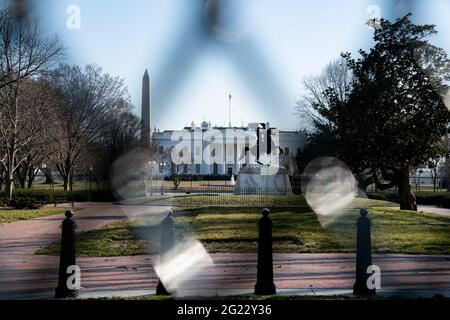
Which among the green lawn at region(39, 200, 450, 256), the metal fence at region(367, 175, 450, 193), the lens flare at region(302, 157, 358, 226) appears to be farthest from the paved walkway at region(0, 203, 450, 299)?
the metal fence at region(367, 175, 450, 193)

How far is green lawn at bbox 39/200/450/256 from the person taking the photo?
28.0ft

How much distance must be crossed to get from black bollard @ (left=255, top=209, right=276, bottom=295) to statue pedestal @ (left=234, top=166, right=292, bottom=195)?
2164cm

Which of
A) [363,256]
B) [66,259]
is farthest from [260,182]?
[66,259]

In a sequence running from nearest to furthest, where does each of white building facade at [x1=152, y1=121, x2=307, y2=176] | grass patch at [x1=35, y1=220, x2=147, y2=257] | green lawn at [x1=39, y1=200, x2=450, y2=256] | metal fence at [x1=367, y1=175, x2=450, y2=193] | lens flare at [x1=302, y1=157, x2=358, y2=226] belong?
white building facade at [x1=152, y1=121, x2=307, y2=176] → grass patch at [x1=35, y1=220, x2=147, y2=257] → green lawn at [x1=39, y1=200, x2=450, y2=256] → lens flare at [x1=302, y1=157, x2=358, y2=226] → metal fence at [x1=367, y1=175, x2=450, y2=193]

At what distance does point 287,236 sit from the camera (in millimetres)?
10156

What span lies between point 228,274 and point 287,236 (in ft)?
15.1

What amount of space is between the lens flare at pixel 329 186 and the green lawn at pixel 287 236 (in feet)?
18.3

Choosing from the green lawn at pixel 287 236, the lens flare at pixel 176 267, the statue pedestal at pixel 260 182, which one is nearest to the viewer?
the lens flare at pixel 176 267

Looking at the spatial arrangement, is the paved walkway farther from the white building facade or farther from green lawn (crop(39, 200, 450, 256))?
the white building facade

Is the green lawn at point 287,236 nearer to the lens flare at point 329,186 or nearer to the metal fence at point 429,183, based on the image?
the lens flare at point 329,186

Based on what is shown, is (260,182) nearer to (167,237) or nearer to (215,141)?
(167,237)

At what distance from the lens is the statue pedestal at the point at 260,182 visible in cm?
2655

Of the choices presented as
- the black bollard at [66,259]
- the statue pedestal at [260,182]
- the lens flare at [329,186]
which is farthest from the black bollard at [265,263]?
the statue pedestal at [260,182]
